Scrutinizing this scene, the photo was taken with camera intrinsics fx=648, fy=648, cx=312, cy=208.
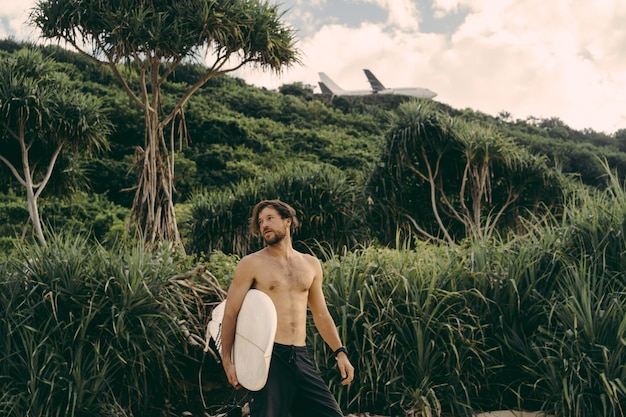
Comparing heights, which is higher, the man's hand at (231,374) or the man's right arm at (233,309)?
the man's right arm at (233,309)

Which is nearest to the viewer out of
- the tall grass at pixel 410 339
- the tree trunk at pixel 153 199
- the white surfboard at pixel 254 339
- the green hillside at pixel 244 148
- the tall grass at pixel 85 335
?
the white surfboard at pixel 254 339

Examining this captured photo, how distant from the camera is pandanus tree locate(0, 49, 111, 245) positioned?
1082cm

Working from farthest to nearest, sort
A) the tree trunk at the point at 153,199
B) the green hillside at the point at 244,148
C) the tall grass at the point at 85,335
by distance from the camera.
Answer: the green hillside at the point at 244,148 < the tree trunk at the point at 153,199 < the tall grass at the point at 85,335

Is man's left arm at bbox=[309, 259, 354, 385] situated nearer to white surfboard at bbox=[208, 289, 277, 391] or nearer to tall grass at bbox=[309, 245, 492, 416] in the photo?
white surfboard at bbox=[208, 289, 277, 391]

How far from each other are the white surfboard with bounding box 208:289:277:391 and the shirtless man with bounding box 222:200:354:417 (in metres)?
0.05

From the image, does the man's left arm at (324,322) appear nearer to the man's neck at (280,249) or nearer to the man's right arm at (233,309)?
the man's neck at (280,249)

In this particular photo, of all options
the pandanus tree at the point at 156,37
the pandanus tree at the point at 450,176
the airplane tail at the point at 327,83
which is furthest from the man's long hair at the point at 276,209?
the airplane tail at the point at 327,83

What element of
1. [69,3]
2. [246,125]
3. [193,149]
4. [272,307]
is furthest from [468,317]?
[246,125]

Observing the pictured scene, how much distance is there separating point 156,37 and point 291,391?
299 inches

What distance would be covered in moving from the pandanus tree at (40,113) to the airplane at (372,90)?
32.7 metres

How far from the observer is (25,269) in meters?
5.19

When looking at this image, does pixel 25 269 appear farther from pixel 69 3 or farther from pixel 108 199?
pixel 108 199

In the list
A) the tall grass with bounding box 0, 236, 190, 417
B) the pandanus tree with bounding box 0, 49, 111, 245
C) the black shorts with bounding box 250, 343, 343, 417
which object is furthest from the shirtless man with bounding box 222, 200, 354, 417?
the pandanus tree with bounding box 0, 49, 111, 245

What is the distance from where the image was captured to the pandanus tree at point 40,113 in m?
10.8
